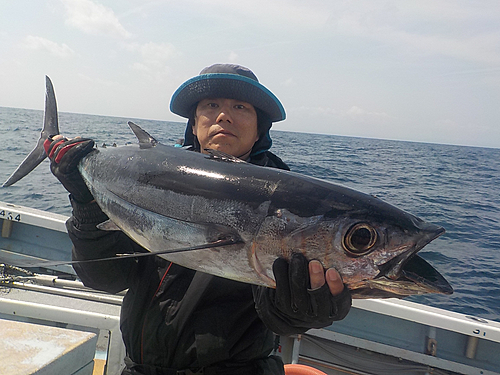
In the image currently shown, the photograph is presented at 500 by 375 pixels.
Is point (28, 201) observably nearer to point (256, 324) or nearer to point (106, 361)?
point (106, 361)

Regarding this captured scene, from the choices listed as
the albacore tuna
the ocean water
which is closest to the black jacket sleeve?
the albacore tuna

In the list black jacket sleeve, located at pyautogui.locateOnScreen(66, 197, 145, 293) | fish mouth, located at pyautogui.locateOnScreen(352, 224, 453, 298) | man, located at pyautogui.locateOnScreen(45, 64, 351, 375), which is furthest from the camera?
black jacket sleeve, located at pyautogui.locateOnScreen(66, 197, 145, 293)

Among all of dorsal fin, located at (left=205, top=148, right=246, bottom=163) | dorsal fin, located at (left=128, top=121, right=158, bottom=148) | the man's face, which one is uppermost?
the man's face

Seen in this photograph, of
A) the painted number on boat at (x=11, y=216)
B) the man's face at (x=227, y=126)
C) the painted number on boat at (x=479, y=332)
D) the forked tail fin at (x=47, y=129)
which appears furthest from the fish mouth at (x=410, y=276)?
the painted number on boat at (x=11, y=216)

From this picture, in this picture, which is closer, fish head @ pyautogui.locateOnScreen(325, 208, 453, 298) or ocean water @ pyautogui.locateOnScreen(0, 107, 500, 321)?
fish head @ pyautogui.locateOnScreen(325, 208, 453, 298)

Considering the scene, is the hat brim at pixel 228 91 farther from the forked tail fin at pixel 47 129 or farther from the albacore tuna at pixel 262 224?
the forked tail fin at pixel 47 129

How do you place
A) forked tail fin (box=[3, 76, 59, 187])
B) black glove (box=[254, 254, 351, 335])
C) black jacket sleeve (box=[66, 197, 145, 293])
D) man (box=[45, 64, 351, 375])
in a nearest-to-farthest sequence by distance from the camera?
black glove (box=[254, 254, 351, 335]) → man (box=[45, 64, 351, 375]) → black jacket sleeve (box=[66, 197, 145, 293]) → forked tail fin (box=[3, 76, 59, 187])

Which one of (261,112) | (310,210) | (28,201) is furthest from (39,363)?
(28,201)

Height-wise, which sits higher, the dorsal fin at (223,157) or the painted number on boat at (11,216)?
the dorsal fin at (223,157)

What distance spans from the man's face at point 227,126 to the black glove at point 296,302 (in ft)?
3.56

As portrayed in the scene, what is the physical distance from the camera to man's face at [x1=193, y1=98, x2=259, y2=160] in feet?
8.41

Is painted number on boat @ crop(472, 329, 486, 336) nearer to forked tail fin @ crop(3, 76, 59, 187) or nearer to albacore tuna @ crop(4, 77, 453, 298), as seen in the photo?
albacore tuna @ crop(4, 77, 453, 298)

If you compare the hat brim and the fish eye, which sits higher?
the hat brim

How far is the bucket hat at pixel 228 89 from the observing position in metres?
2.67
